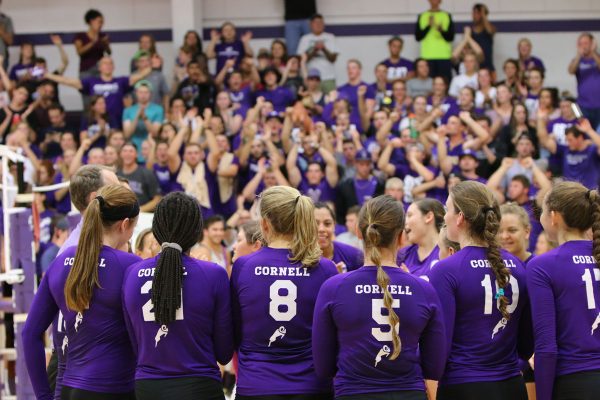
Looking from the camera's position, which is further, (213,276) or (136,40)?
(136,40)

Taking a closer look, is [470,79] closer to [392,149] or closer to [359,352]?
[392,149]

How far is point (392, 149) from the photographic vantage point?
42.5 feet

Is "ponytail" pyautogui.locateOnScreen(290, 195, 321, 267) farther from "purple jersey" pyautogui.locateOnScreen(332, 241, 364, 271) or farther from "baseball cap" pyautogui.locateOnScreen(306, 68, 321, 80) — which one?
"baseball cap" pyautogui.locateOnScreen(306, 68, 321, 80)

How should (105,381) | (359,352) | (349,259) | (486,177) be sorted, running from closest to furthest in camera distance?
(359,352) → (105,381) → (349,259) → (486,177)

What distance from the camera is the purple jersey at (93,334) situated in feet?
14.8

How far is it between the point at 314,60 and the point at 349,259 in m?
10.4

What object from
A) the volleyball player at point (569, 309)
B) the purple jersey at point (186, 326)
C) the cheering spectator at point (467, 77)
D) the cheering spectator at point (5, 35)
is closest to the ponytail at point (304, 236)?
the purple jersey at point (186, 326)

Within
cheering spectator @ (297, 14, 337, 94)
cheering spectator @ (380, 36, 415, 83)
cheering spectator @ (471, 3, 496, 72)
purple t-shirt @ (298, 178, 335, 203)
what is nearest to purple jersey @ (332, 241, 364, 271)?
purple t-shirt @ (298, 178, 335, 203)

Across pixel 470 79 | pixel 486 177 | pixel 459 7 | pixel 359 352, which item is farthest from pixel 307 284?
pixel 459 7

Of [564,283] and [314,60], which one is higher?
[314,60]

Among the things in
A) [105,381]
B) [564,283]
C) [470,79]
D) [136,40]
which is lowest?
[105,381]

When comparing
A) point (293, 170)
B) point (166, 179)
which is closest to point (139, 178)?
point (166, 179)

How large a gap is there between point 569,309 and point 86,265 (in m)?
2.43

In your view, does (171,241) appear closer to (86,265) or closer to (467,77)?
(86,265)
